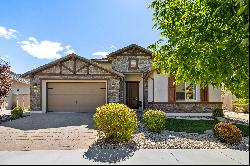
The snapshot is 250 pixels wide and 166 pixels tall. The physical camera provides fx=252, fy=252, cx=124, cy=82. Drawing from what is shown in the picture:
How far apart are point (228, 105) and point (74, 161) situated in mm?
23699

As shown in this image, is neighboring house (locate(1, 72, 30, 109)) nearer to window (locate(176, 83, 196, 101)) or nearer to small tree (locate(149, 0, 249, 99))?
window (locate(176, 83, 196, 101))

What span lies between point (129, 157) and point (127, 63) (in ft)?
55.8

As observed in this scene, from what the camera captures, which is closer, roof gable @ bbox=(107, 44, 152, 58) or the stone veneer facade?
the stone veneer facade

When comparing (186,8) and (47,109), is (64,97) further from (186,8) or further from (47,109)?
(186,8)

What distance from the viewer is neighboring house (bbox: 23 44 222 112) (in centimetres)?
1872

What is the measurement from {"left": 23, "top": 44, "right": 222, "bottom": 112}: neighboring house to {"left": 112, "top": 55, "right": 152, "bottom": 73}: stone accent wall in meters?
0.40

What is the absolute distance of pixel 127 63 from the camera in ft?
78.7

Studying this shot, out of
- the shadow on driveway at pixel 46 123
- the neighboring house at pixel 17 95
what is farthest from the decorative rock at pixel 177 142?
the neighboring house at pixel 17 95

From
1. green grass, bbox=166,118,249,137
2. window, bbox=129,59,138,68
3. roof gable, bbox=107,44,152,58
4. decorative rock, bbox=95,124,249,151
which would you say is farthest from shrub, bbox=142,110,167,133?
roof gable, bbox=107,44,152,58

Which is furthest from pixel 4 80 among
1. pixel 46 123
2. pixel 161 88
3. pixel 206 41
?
pixel 206 41

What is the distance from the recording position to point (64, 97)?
21984 millimetres

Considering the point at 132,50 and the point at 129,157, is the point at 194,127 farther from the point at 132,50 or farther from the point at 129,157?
the point at 132,50

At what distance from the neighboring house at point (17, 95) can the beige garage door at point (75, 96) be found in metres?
8.07

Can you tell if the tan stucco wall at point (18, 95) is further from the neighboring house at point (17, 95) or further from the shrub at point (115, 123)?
the shrub at point (115, 123)
